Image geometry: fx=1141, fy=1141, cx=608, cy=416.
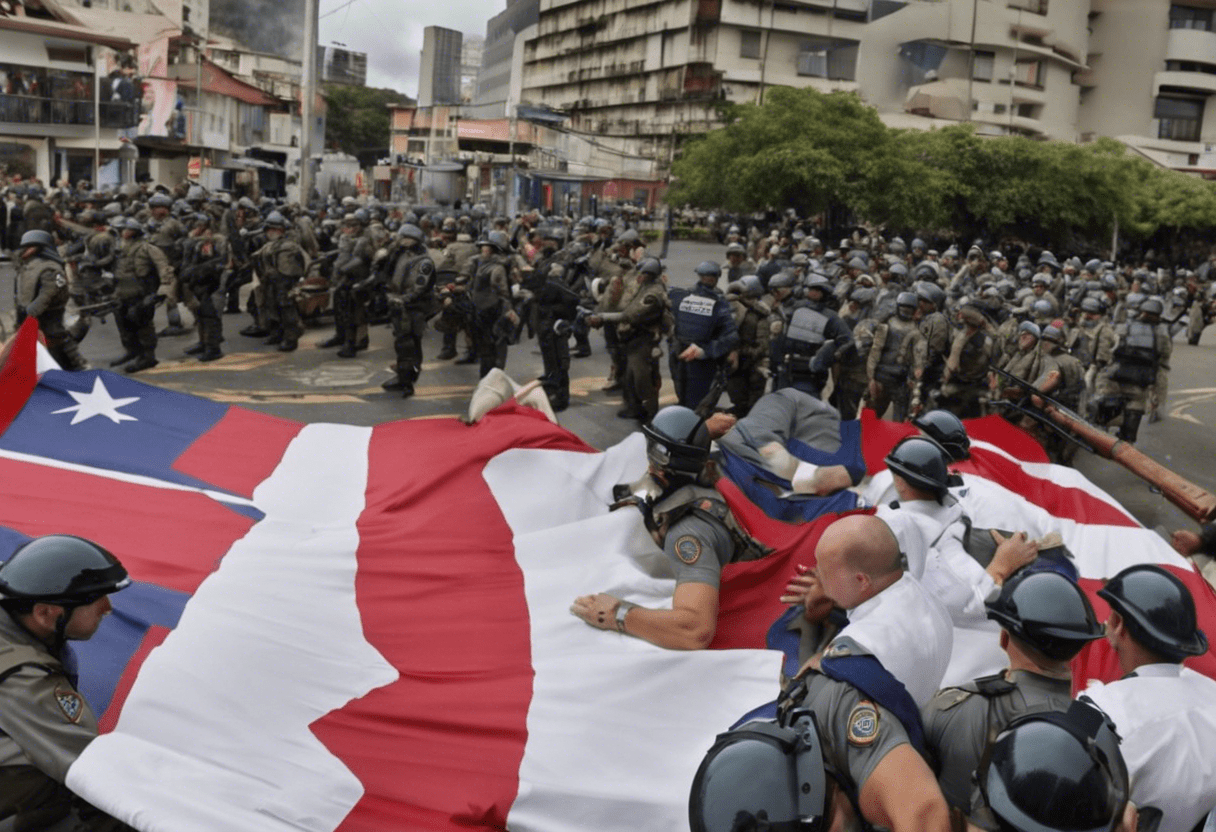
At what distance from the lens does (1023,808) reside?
2.06 m

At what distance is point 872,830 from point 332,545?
335 cm

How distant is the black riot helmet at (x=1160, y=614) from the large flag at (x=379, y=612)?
1169mm

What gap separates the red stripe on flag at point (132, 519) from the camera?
16.2 feet

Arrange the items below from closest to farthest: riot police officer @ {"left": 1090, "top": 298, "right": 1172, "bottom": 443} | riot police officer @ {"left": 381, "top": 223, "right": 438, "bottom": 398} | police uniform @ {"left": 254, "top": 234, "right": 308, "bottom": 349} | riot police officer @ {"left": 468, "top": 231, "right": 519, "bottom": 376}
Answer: riot police officer @ {"left": 1090, "top": 298, "right": 1172, "bottom": 443}
riot police officer @ {"left": 381, "top": 223, "right": 438, "bottom": 398}
riot police officer @ {"left": 468, "top": 231, "right": 519, "bottom": 376}
police uniform @ {"left": 254, "top": 234, "right": 308, "bottom": 349}

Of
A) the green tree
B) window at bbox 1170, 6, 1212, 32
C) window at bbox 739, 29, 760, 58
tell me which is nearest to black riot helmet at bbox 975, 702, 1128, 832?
window at bbox 739, 29, 760, 58

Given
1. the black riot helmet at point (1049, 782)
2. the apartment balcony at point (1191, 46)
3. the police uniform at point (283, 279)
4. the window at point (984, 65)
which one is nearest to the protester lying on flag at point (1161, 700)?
the black riot helmet at point (1049, 782)

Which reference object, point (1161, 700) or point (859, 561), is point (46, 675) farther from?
point (1161, 700)

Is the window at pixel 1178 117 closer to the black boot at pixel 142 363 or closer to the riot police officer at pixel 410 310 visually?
the riot police officer at pixel 410 310

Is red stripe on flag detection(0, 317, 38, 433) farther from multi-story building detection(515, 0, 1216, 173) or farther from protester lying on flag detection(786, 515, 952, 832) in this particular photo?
multi-story building detection(515, 0, 1216, 173)

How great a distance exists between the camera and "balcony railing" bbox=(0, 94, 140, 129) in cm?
3438

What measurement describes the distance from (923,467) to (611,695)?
163 cm

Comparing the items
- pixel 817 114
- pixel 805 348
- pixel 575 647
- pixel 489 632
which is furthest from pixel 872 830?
pixel 817 114

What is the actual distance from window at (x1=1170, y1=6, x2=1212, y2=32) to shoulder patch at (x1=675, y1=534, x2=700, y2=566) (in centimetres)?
7212

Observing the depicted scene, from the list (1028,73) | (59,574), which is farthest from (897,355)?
(1028,73)
